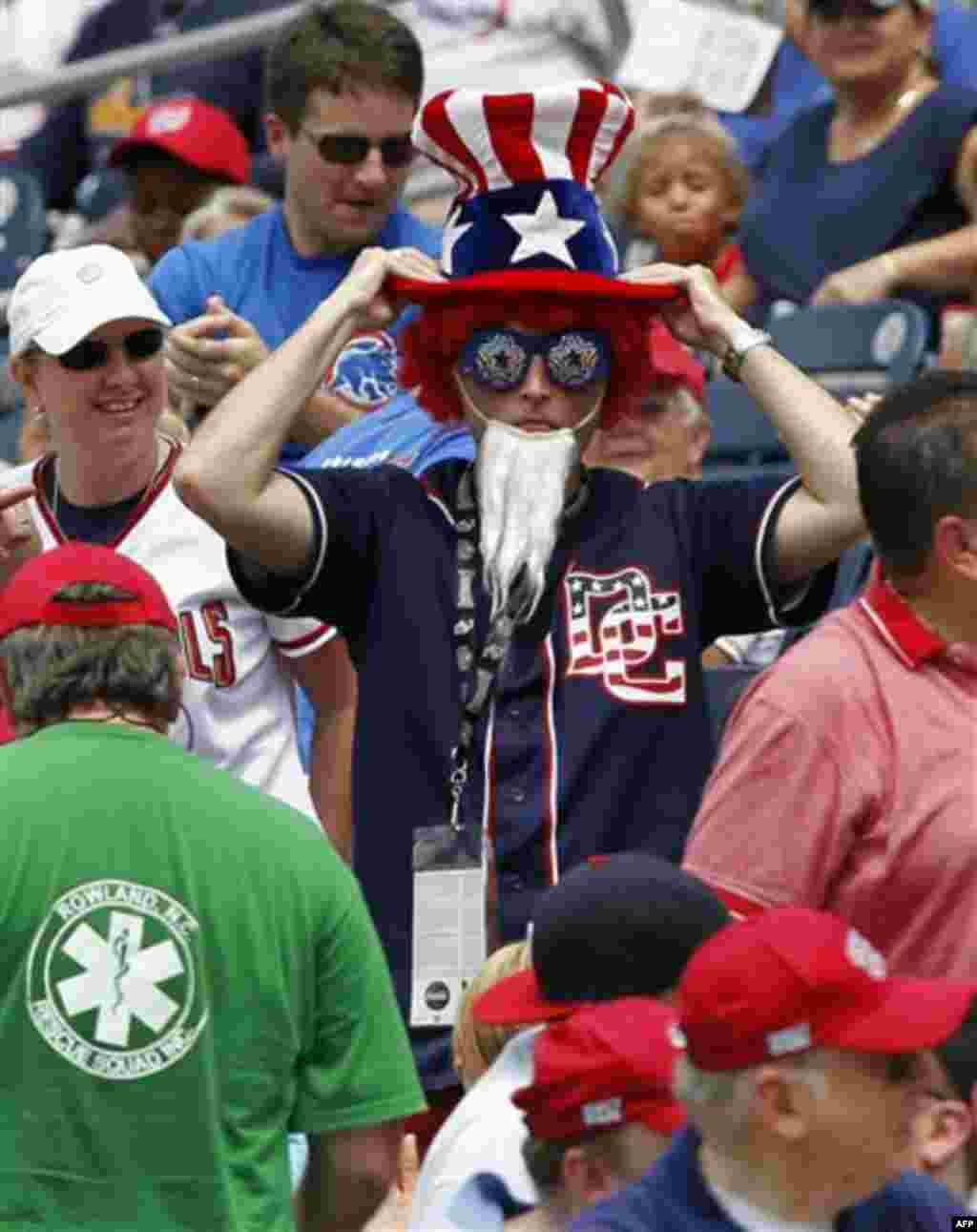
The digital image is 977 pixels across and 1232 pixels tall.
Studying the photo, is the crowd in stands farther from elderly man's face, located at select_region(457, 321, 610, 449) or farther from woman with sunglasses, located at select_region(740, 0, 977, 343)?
woman with sunglasses, located at select_region(740, 0, 977, 343)

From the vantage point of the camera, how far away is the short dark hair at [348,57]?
714cm

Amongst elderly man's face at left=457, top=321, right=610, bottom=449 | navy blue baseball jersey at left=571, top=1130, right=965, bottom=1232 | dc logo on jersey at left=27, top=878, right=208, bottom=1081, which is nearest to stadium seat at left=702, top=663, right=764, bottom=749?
elderly man's face at left=457, top=321, right=610, bottom=449

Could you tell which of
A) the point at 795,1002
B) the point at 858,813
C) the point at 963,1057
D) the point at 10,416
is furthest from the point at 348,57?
the point at 795,1002

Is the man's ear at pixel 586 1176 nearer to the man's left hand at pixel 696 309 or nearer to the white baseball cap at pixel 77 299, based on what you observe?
the man's left hand at pixel 696 309

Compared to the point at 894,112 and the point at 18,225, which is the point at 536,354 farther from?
the point at 18,225

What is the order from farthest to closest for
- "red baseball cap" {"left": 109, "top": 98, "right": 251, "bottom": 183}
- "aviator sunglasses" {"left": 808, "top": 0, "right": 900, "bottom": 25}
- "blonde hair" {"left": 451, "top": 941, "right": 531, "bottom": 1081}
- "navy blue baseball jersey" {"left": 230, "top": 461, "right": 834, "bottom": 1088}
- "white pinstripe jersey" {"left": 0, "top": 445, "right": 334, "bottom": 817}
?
"red baseball cap" {"left": 109, "top": 98, "right": 251, "bottom": 183}, "aviator sunglasses" {"left": 808, "top": 0, "right": 900, "bottom": 25}, "white pinstripe jersey" {"left": 0, "top": 445, "right": 334, "bottom": 817}, "navy blue baseball jersey" {"left": 230, "top": 461, "right": 834, "bottom": 1088}, "blonde hair" {"left": 451, "top": 941, "right": 531, "bottom": 1081}

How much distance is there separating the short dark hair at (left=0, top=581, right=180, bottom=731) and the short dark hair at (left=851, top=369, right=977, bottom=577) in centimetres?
95

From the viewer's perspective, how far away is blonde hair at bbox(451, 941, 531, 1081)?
4828 mm

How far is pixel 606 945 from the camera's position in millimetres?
4504

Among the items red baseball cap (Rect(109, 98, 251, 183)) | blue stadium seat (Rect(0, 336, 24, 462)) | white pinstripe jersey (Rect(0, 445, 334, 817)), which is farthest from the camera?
red baseball cap (Rect(109, 98, 251, 183))

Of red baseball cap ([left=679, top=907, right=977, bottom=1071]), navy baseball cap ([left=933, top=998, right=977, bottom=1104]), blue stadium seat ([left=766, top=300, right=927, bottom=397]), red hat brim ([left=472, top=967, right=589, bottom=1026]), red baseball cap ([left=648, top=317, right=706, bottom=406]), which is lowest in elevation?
blue stadium seat ([left=766, top=300, right=927, bottom=397])

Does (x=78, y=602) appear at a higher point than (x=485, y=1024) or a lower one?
higher

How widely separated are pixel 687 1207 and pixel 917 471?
4.76ft

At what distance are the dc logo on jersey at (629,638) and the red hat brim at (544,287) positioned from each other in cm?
45
